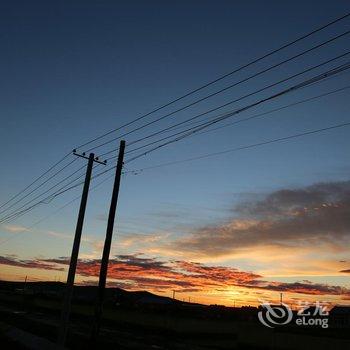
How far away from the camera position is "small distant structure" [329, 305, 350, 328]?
101188mm

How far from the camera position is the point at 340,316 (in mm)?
103562

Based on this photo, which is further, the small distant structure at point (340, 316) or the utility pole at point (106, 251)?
the small distant structure at point (340, 316)

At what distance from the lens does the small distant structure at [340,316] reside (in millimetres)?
101188

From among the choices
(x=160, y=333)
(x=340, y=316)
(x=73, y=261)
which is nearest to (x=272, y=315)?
(x=160, y=333)

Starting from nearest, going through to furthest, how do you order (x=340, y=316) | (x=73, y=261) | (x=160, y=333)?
(x=73, y=261)
(x=160, y=333)
(x=340, y=316)

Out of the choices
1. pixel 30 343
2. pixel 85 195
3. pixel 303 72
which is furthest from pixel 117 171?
pixel 30 343

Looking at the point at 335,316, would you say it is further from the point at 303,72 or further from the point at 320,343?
the point at 303,72

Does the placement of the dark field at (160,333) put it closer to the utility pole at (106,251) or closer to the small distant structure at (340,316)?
the utility pole at (106,251)

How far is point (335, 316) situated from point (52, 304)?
215 feet

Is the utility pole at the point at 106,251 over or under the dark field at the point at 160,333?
over

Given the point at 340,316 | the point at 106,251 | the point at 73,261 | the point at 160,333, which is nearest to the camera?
the point at 106,251

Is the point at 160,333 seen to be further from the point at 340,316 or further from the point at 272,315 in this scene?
the point at 340,316

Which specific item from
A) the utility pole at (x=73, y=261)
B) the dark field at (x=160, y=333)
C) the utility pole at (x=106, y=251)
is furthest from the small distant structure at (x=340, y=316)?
the utility pole at (x=106, y=251)

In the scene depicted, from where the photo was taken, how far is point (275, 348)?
39375 millimetres
